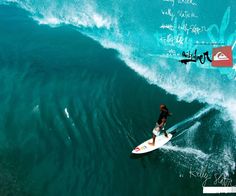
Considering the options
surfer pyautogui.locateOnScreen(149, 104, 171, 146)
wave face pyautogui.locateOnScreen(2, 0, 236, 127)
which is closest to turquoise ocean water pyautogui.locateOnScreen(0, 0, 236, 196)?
wave face pyautogui.locateOnScreen(2, 0, 236, 127)

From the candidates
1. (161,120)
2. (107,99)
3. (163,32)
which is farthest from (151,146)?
(163,32)

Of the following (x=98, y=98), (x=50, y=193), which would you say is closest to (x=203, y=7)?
(x=98, y=98)

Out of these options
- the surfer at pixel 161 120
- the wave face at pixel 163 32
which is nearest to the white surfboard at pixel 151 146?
the surfer at pixel 161 120

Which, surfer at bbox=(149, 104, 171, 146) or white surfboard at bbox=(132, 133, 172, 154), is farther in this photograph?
white surfboard at bbox=(132, 133, 172, 154)

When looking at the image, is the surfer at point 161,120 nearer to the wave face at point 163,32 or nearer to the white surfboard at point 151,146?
the white surfboard at point 151,146

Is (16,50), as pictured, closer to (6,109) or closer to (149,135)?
(6,109)

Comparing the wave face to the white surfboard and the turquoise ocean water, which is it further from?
the white surfboard
